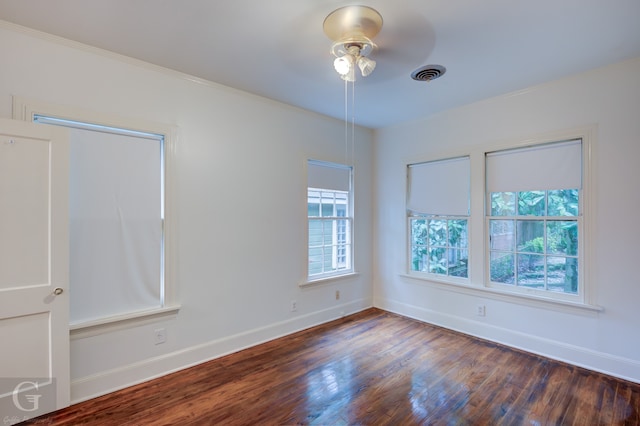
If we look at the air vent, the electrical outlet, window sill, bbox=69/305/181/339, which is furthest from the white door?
the air vent

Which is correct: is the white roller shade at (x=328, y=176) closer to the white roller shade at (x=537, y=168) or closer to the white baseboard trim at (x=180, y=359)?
the white baseboard trim at (x=180, y=359)

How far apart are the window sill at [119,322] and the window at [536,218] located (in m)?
3.38

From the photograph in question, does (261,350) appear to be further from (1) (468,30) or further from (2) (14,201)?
(1) (468,30)

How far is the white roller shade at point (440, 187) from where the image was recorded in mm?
3600

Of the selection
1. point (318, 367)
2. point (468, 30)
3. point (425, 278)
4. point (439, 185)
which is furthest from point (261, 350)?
point (468, 30)

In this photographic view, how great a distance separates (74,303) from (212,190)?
1.38m

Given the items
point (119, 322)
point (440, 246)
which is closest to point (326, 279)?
point (440, 246)

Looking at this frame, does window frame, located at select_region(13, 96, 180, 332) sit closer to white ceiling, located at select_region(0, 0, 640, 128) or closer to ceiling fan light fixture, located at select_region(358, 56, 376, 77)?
white ceiling, located at select_region(0, 0, 640, 128)

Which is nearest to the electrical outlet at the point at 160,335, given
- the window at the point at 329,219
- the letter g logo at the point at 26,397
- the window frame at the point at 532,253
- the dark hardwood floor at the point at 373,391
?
the dark hardwood floor at the point at 373,391

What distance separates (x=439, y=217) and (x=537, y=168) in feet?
3.84

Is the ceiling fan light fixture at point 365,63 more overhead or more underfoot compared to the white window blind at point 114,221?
more overhead

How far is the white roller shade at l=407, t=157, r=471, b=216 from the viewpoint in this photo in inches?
142

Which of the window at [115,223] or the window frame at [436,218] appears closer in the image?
the window at [115,223]

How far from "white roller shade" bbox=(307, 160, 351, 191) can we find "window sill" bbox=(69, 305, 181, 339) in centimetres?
206
